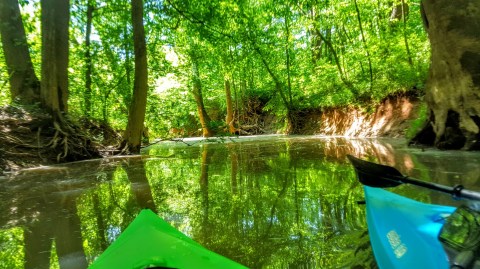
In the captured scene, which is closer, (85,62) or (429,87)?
(429,87)

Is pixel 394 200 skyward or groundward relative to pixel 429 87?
groundward

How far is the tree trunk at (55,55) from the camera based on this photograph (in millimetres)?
6770

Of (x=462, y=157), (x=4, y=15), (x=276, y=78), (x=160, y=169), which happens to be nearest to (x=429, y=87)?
(x=462, y=157)

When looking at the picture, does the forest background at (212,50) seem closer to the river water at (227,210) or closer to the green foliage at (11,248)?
the river water at (227,210)

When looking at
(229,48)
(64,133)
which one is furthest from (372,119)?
(64,133)

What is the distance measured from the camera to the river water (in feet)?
6.01

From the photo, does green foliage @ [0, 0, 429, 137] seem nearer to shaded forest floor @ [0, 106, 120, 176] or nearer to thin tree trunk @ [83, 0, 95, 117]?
thin tree trunk @ [83, 0, 95, 117]

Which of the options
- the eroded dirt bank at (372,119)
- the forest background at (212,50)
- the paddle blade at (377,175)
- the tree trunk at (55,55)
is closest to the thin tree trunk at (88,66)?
the forest background at (212,50)

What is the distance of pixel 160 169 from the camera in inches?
211

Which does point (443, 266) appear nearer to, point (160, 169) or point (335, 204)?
point (335, 204)

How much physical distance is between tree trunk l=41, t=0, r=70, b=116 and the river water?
280cm

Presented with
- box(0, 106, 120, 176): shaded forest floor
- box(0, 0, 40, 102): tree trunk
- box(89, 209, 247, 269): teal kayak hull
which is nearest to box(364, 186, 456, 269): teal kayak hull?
box(89, 209, 247, 269): teal kayak hull

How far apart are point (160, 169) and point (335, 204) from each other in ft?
11.1

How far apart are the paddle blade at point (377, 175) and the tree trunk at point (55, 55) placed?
680cm
